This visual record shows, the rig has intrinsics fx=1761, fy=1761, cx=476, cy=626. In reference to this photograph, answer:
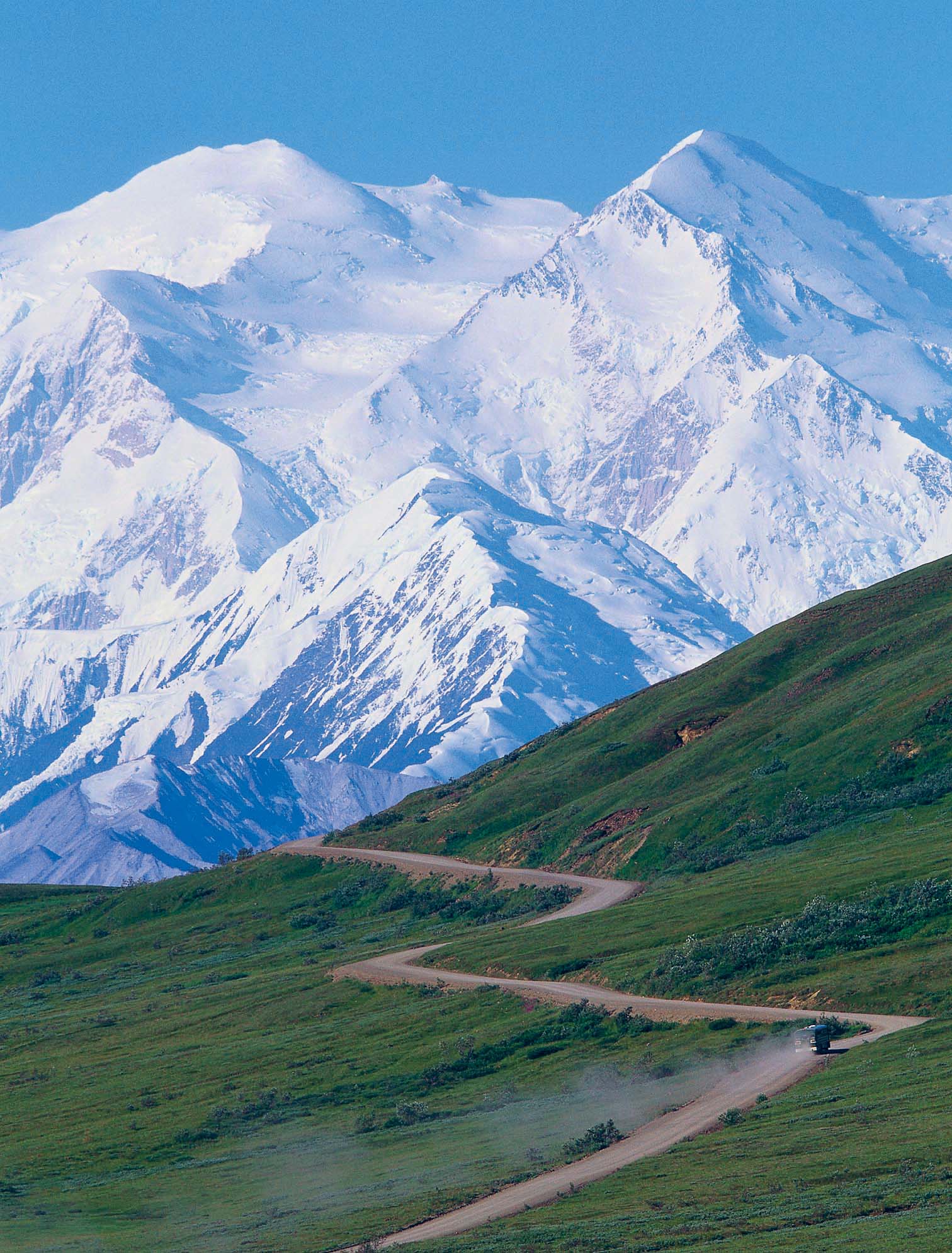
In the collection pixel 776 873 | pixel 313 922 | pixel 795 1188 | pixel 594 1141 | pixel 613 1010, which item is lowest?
pixel 795 1188

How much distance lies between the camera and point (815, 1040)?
79.2 m

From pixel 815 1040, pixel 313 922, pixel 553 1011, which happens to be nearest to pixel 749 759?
pixel 313 922

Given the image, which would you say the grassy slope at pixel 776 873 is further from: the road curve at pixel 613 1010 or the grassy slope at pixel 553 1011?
the road curve at pixel 613 1010

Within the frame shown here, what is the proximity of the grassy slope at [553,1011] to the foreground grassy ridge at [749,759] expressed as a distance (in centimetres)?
36

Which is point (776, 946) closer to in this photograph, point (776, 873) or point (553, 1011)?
point (553, 1011)

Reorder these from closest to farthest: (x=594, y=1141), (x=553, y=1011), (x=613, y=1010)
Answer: (x=594, y=1141)
(x=613, y=1010)
(x=553, y=1011)

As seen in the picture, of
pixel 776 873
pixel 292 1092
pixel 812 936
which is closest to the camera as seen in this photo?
pixel 292 1092

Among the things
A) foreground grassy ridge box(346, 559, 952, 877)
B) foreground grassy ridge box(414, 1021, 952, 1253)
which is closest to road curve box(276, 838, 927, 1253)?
foreground grassy ridge box(414, 1021, 952, 1253)

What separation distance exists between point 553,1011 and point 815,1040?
2269 cm

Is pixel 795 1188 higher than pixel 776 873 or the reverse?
the reverse

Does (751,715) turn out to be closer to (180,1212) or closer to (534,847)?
(534,847)

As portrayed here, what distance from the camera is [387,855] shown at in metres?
182

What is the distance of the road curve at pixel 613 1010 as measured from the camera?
218 ft

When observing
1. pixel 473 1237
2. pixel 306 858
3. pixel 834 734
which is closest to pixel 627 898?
pixel 834 734
